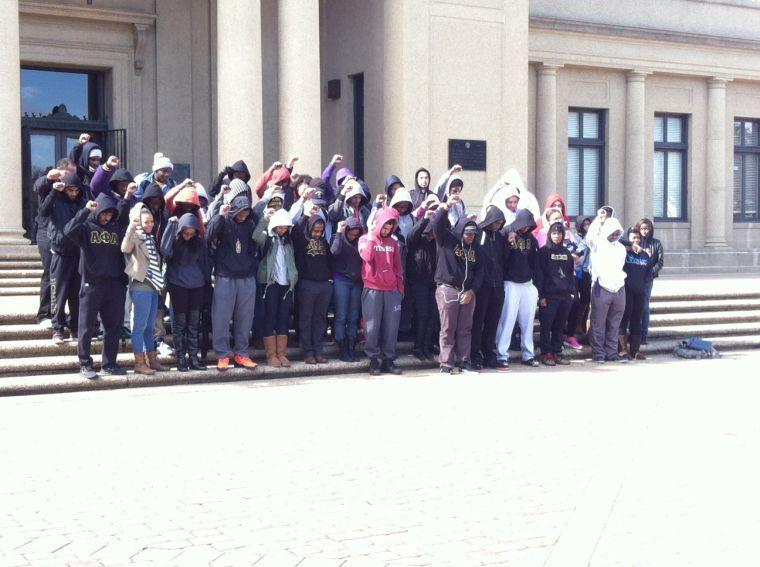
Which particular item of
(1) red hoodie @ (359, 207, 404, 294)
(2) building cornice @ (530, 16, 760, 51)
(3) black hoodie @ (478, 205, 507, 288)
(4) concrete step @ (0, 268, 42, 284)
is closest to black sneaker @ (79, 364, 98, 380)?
(1) red hoodie @ (359, 207, 404, 294)

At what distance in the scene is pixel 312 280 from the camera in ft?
43.2

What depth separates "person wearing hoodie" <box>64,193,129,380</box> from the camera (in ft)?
38.4

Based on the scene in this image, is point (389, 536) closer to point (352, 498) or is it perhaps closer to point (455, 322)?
point (352, 498)

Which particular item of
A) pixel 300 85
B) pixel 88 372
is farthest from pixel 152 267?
pixel 300 85

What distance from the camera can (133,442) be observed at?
8836 mm

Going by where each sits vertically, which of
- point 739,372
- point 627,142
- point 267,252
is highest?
point 627,142

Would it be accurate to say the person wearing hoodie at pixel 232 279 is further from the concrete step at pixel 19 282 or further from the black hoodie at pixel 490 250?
the concrete step at pixel 19 282

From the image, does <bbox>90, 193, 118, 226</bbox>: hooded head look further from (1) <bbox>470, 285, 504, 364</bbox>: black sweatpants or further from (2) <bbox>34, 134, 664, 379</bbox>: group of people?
(1) <bbox>470, 285, 504, 364</bbox>: black sweatpants

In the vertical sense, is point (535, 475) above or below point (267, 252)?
below

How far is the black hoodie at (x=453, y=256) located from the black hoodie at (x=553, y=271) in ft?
4.62

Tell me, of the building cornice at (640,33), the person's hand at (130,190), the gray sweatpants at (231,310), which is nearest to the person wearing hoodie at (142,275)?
the person's hand at (130,190)

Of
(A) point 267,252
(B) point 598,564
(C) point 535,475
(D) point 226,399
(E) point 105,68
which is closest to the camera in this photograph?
(B) point 598,564

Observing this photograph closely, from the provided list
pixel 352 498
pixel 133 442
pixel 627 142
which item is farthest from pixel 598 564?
pixel 627 142

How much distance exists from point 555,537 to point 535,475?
158cm
